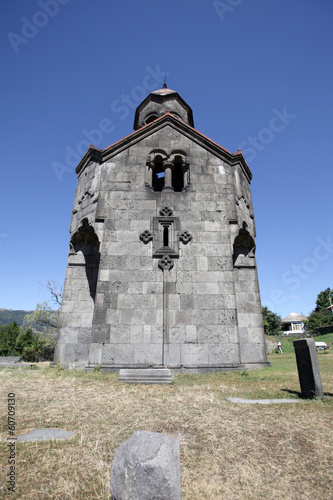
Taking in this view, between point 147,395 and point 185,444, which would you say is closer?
point 185,444

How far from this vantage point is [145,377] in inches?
242

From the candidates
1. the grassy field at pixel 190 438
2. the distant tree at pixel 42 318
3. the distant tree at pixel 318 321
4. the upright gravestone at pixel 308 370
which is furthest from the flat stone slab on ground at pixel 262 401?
the distant tree at pixel 318 321

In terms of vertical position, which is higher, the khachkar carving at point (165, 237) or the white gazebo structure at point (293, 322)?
the white gazebo structure at point (293, 322)

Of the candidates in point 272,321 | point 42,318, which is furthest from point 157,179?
point 272,321

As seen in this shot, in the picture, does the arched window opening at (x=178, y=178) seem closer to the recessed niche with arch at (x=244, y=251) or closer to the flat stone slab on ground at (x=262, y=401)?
the recessed niche with arch at (x=244, y=251)

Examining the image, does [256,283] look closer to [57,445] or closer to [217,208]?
[217,208]

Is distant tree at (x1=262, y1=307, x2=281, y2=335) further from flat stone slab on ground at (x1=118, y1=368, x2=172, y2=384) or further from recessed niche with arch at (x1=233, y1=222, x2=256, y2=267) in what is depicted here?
flat stone slab on ground at (x1=118, y1=368, x2=172, y2=384)

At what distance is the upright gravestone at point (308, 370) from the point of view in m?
4.78

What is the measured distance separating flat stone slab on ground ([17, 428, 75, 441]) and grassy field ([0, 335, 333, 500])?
0.13 m

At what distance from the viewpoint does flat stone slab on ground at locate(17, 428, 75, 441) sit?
2972 mm

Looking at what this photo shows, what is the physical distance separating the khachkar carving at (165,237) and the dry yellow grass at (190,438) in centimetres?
390

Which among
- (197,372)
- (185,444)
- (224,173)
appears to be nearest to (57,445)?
(185,444)

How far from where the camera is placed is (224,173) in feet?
32.4

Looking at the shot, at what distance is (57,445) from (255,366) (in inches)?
286
